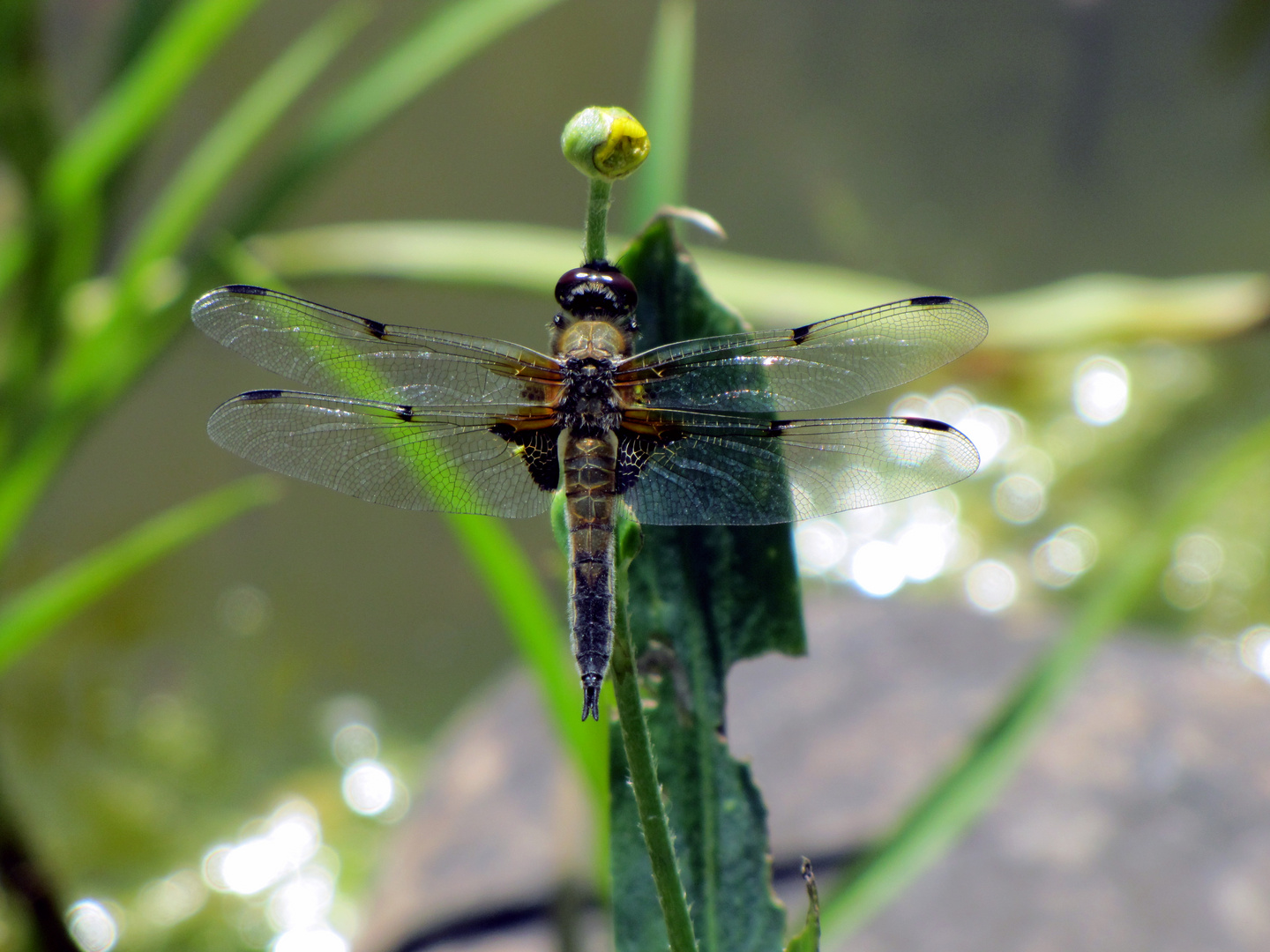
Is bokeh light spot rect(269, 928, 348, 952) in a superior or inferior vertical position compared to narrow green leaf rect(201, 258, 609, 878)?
superior

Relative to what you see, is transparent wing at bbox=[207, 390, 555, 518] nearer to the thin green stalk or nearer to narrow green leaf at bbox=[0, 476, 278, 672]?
the thin green stalk

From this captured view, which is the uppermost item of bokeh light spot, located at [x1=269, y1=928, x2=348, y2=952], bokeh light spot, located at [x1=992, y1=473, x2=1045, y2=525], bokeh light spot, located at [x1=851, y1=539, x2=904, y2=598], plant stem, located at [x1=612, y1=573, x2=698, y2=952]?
bokeh light spot, located at [x1=992, y1=473, x2=1045, y2=525]

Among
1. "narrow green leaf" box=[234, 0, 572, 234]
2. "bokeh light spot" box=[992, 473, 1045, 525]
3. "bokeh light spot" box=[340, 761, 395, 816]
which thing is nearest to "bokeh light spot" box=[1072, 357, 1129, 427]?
"bokeh light spot" box=[992, 473, 1045, 525]

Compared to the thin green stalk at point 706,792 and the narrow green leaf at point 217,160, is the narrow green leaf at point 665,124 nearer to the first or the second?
the thin green stalk at point 706,792

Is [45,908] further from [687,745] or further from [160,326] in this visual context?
[687,745]

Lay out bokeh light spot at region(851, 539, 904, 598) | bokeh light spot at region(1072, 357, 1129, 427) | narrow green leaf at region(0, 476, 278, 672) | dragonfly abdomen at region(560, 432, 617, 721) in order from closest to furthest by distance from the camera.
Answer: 1. dragonfly abdomen at region(560, 432, 617, 721)
2. narrow green leaf at region(0, 476, 278, 672)
3. bokeh light spot at region(851, 539, 904, 598)
4. bokeh light spot at region(1072, 357, 1129, 427)

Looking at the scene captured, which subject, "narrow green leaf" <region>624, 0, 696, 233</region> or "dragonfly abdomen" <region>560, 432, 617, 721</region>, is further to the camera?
"narrow green leaf" <region>624, 0, 696, 233</region>

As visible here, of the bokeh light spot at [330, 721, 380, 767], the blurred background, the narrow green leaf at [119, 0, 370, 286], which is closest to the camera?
the narrow green leaf at [119, 0, 370, 286]

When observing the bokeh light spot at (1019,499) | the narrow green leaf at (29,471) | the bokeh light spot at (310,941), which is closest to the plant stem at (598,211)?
the narrow green leaf at (29,471)
